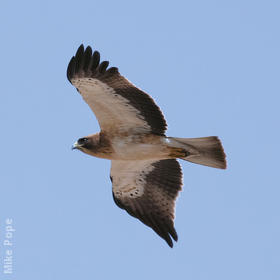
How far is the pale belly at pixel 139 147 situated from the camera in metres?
12.2

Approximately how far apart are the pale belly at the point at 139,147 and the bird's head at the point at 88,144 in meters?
0.33

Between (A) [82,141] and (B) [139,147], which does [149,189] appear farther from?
(A) [82,141]

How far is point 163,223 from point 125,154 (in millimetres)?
1514

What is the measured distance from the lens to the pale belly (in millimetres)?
12242

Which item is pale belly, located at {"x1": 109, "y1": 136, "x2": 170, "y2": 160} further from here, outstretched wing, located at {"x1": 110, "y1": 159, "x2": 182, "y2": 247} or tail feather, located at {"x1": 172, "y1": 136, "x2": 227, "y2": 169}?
outstretched wing, located at {"x1": 110, "y1": 159, "x2": 182, "y2": 247}

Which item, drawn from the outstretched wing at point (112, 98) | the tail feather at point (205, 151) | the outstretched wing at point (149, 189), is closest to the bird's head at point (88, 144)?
the outstretched wing at point (112, 98)

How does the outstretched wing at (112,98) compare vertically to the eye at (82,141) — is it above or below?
above

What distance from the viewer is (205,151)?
1230 cm

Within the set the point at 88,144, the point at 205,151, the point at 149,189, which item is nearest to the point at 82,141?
the point at 88,144

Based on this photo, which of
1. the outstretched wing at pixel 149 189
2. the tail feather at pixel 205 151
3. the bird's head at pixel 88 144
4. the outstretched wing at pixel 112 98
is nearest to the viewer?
the outstretched wing at pixel 112 98

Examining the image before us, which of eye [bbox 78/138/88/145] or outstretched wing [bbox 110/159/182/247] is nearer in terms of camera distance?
eye [bbox 78/138/88/145]

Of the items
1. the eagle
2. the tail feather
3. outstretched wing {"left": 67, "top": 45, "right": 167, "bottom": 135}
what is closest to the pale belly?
the eagle

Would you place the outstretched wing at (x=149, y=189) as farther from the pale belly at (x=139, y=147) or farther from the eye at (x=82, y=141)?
the eye at (x=82, y=141)

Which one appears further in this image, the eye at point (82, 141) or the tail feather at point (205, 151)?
the eye at point (82, 141)
